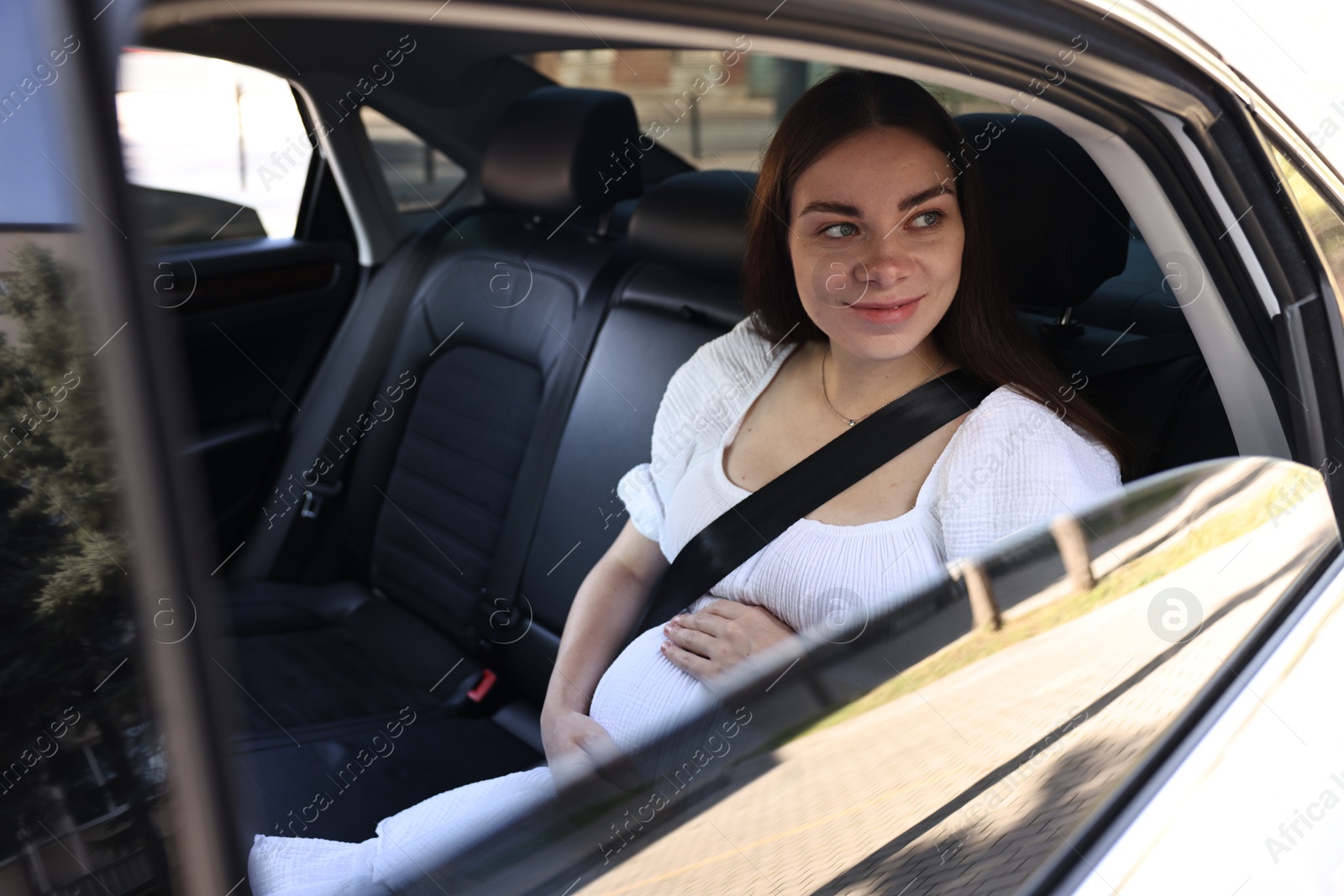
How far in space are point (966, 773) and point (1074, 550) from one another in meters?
0.27

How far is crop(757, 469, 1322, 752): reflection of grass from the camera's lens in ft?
2.74

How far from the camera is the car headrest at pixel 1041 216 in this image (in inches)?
55.6

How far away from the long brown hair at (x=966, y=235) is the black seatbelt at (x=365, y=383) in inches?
54.8

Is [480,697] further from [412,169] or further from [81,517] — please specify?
[81,517]

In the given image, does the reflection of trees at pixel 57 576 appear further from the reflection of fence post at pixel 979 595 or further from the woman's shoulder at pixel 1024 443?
the woman's shoulder at pixel 1024 443

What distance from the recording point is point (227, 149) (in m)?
2.27

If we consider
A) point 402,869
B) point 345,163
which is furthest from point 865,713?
point 345,163

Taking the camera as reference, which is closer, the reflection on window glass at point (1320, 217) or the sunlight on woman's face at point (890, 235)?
the reflection on window glass at point (1320, 217)

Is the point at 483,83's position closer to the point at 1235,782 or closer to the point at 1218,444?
the point at 1218,444

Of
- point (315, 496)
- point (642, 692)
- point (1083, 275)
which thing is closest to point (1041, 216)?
point (1083, 275)

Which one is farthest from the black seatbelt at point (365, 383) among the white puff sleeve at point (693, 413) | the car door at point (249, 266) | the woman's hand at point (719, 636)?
the woman's hand at point (719, 636)

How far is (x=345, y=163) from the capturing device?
2.68m

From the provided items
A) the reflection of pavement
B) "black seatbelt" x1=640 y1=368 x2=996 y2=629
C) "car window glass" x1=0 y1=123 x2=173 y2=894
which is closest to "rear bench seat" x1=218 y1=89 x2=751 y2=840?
"black seatbelt" x1=640 y1=368 x2=996 y2=629

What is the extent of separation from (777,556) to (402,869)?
0.67 metres
